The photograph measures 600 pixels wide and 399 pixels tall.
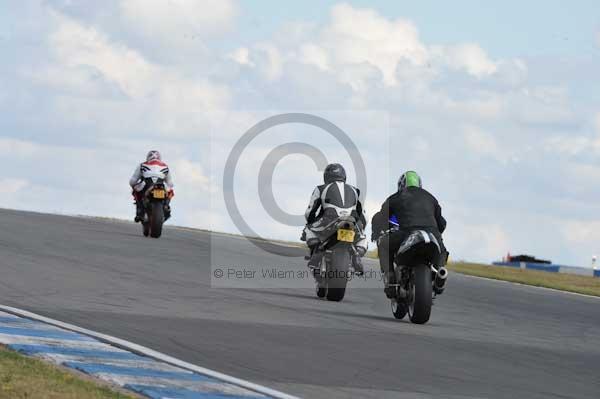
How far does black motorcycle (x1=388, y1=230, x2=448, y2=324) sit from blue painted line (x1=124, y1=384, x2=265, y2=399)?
5.43 meters

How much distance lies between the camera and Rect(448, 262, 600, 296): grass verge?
24.0 metres

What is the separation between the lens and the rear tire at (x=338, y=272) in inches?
589

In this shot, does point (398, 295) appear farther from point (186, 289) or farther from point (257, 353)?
point (257, 353)

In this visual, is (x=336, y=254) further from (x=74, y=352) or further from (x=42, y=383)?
(x=42, y=383)

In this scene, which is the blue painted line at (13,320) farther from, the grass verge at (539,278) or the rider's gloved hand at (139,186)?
the grass verge at (539,278)

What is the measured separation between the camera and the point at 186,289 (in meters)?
15.4

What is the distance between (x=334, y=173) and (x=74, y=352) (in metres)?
6.91

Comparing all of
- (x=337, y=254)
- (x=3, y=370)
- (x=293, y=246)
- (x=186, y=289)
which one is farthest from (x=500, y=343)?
(x=293, y=246)

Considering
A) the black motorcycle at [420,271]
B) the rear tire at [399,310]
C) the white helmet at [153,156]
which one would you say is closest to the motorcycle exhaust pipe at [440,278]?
the black motorcycle at [420,271]

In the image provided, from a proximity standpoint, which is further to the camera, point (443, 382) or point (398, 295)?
point (398, 295)

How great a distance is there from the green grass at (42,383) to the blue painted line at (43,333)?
1286mm

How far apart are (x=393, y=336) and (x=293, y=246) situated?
16950 millimetres

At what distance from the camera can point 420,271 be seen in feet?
42.9

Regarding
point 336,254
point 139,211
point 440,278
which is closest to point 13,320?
point 440,278
